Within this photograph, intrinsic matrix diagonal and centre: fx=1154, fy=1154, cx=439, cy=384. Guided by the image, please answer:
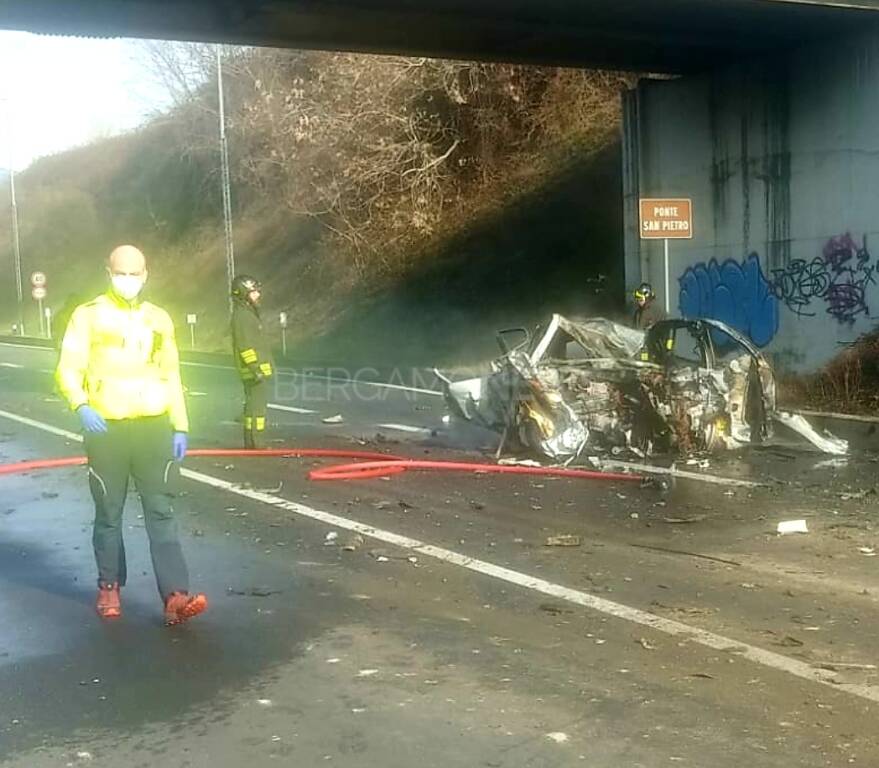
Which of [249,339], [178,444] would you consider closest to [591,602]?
[178,444]

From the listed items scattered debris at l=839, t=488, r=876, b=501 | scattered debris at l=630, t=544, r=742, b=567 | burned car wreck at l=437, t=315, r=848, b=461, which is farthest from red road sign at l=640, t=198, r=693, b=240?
scattered debris at l=630, t=544, r=742, b=567

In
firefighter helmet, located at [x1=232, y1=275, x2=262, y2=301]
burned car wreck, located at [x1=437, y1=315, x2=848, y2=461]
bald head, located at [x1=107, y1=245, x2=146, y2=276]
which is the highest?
bald head, located at [x1=107, y1=245, x2=146, y2=276]

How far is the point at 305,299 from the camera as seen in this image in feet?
108

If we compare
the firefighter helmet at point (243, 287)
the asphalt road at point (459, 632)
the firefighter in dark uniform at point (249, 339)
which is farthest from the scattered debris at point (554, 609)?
the firefighter helmet at point (243, 287)

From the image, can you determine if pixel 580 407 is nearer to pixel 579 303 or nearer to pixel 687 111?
pixel 687 111

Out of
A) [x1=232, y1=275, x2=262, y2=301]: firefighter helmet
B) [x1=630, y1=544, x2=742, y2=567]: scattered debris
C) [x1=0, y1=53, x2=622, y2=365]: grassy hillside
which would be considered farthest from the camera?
[x1=0, y1=53, x2=622, y2=365]: grassy hillside

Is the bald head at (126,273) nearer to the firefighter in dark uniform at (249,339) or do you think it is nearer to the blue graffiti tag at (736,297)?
the firefighter in dark uniform at (249,339)

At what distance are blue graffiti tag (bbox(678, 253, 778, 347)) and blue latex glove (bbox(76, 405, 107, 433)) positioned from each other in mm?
13477

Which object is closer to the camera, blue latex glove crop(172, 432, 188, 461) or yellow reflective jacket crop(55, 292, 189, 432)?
yellow reflective jacket crop(55, 292, 189, 432)

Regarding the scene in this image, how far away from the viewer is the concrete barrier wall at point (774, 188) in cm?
1575

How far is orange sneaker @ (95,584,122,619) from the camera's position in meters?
5.89

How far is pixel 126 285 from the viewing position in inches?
223

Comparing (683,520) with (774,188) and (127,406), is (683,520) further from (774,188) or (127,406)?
(774,188)

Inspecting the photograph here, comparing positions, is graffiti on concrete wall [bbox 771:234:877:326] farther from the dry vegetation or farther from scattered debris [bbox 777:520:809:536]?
the dry vegetation
